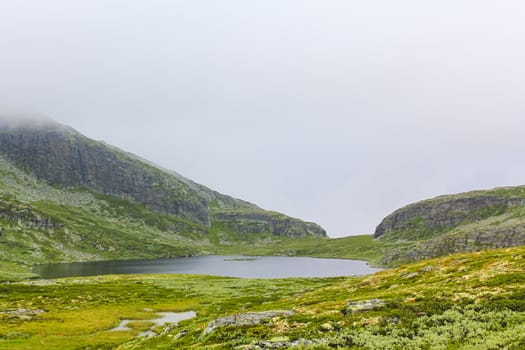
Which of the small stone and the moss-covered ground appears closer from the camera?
the moss-covered ground

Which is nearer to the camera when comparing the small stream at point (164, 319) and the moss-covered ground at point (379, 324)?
the moss-covered ground at point (379, 324)

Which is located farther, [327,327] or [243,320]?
[243,320]

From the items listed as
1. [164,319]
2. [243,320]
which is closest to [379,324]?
[243,320]

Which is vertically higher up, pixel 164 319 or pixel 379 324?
pixel 379 324

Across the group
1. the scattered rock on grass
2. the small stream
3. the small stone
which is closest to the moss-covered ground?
the small stone

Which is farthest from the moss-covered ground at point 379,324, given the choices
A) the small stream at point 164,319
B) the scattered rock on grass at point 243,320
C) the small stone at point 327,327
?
the small stream at point 164,319

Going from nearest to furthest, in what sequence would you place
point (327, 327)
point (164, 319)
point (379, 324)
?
point (379, 324) < point (327, 327) < point (164, 319)

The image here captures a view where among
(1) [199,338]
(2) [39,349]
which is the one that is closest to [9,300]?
(2) [39,349]

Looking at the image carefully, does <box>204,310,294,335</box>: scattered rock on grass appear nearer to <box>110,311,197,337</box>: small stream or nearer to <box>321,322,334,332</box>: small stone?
<box>321,322,334,332</box>: small stone

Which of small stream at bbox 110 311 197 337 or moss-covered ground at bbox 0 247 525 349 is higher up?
moss-covered ground at bbox 0 247 525 349

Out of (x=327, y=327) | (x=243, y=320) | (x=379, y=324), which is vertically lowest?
(x=243, y=320)

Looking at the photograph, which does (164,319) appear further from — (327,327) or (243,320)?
(327,327)

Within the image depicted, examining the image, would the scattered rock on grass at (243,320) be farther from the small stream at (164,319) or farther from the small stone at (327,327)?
the small stream at (164,319)

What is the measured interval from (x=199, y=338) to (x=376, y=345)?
15.3m
